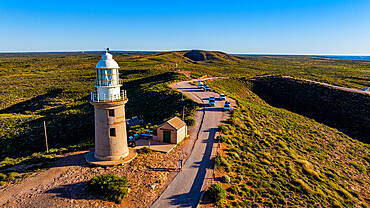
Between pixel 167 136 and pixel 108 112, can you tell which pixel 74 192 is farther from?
pixel 167 136

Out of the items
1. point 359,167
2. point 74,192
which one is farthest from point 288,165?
point 74,192

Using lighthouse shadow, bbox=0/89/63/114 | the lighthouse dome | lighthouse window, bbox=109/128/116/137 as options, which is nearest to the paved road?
lighthouse window, bbox=109/128/116/137

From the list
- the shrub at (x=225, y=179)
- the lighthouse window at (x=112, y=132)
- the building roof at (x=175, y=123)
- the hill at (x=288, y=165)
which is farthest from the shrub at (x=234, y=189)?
the lighthouse window at (x=112, y=132)

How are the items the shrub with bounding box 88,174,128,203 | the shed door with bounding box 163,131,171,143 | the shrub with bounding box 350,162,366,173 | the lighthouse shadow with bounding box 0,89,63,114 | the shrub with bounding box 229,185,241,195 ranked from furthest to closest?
the lighthouse shadow with bounding box 0,89,63,114
the shrub with bounding box 350,162,366,173
the shed door with bounding box 163,131,171,143
the shrub with bounding box 229,185,241,195
the shrub with bounding box 88,174,128,203

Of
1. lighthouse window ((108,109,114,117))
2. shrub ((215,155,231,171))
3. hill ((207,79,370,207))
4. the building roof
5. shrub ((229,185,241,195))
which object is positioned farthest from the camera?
the building roof

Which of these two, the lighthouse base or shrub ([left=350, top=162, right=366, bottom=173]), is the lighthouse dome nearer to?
the lighthouse base

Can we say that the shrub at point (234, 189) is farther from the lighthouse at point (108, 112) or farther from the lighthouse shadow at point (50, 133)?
the lighthouse shadow at point (50, 133)
